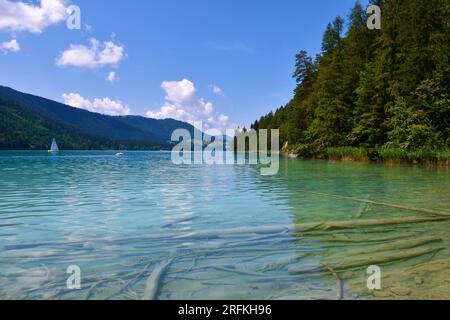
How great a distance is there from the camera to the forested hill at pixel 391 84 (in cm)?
3900

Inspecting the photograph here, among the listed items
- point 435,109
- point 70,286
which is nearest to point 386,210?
point 70,286

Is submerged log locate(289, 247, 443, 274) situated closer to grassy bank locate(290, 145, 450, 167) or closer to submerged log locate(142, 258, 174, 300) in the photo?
submerged log locate(142, 258, 174, 300)

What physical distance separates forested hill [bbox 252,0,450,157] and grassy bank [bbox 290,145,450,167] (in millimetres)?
723

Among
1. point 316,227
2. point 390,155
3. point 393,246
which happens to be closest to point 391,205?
point 316,227

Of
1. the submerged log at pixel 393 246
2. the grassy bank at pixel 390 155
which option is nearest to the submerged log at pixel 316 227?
the submerged log at pixel 393 246

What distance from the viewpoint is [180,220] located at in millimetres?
11305

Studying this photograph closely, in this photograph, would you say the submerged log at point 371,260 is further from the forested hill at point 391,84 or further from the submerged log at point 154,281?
the forested hill at point 391,84

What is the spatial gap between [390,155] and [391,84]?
853 cm

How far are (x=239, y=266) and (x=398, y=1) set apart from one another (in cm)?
5444

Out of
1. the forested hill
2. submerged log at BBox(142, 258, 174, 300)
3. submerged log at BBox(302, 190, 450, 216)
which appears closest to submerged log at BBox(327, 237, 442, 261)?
submerged log at BBox(142, 258, 174, 300)

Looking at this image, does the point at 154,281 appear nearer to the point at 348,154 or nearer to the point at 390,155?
the point at 390,155

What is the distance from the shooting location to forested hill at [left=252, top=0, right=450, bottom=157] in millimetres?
39000

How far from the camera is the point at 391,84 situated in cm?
4466
